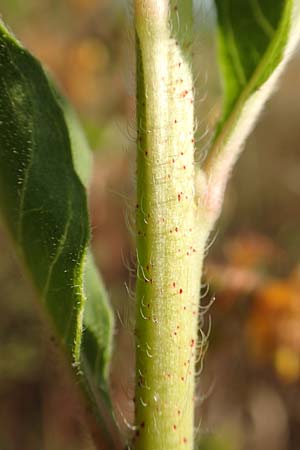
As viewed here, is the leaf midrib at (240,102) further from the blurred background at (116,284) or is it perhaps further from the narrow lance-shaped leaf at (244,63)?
the blurred background at (116,284)

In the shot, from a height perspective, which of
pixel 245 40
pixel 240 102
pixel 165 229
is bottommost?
pixel 165 229

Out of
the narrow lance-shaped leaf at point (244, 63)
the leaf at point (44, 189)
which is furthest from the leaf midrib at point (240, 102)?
the leaf at point (44, 189)

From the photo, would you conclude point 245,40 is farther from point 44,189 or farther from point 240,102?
point 44,189

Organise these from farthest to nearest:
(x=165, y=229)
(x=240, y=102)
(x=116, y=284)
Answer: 1. (x=116, y=284)
2. (x=240, y=102)
3. (x=165, y=229)

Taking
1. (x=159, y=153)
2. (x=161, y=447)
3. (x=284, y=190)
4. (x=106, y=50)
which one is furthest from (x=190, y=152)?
(x=284, y=190)

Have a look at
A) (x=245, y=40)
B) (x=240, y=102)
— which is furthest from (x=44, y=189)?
(x=245, y=40)

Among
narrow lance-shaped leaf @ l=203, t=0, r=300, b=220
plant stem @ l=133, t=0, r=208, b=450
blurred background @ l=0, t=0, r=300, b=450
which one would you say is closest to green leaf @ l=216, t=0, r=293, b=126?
narrow lance-shaped leaf @ l=203, t=0, r=300, b=220
